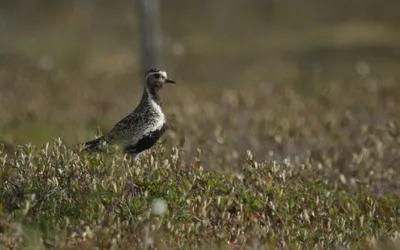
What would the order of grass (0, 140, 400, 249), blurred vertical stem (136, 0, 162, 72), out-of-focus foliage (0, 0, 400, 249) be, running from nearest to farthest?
grass (0, 140, 400, 249), out-of-focus foliage (0, 0, 400, 249), blurred vertical stem (136, 0, 162, 72)

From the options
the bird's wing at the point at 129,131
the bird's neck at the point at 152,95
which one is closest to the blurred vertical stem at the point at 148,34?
the bird's neck at the point at 152,95

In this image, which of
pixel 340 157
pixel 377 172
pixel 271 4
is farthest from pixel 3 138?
pixel 271 4

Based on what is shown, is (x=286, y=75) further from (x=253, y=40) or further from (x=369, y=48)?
(x=253, y=40)

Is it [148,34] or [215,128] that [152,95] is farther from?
[148,34]

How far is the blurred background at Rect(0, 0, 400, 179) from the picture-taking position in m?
18.4

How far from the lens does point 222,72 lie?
3947 cm

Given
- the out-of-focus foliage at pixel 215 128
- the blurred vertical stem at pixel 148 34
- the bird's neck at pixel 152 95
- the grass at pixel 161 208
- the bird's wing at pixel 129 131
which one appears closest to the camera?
the grass at pixel 161 208

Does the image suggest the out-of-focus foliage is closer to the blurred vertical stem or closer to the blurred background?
the blurred background

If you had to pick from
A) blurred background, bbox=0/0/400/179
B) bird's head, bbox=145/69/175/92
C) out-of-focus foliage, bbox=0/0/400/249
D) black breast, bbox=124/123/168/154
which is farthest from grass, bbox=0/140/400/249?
blurred background, bbox=0/0/400/179

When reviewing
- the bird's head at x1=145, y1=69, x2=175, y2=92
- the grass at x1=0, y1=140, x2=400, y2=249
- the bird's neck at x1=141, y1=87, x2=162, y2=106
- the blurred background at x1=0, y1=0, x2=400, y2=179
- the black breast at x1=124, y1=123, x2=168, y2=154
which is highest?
the blurred background at x1=0, y1=0, x2=400, y2=179

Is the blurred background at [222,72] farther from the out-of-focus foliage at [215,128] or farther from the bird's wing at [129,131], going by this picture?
the bird's wing at [129,131]

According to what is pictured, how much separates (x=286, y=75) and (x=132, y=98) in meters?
12.0

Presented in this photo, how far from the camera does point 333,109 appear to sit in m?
22.4

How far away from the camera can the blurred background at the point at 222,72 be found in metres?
18.4
